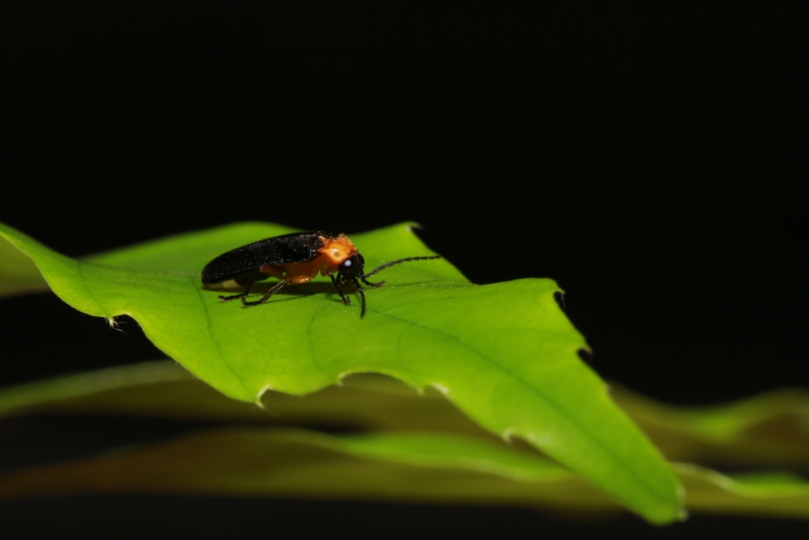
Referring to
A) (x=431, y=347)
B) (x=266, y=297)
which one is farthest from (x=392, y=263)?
(x=431, y=347)

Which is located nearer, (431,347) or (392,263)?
(431,347)

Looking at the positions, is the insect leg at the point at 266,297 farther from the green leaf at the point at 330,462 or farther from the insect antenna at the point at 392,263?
the green leaf at the point at 330,462

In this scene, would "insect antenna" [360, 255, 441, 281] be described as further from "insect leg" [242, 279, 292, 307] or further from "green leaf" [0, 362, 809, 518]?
"green leaf" [0, 362, 809, 518]

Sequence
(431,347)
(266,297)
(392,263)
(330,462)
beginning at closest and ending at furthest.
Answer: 1. (431,347)
2. (266,297)
3. (392,263)
4. (330,462)

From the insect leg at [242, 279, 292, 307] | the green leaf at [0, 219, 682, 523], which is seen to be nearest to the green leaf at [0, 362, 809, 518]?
the insect leg at [242, 279, 292, 307]

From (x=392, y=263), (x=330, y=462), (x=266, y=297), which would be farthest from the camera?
(x=330, y=462)

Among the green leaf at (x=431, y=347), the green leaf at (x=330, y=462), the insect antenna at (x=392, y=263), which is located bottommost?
the green leaf at (x=330, y=462)

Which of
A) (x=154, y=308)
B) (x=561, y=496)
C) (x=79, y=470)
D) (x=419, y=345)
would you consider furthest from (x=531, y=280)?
(x=79, y=470)

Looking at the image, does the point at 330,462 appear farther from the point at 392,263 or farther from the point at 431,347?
the point at 431,347

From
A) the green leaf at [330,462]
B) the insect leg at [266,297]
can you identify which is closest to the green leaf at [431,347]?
the insect leg at [266,297]
